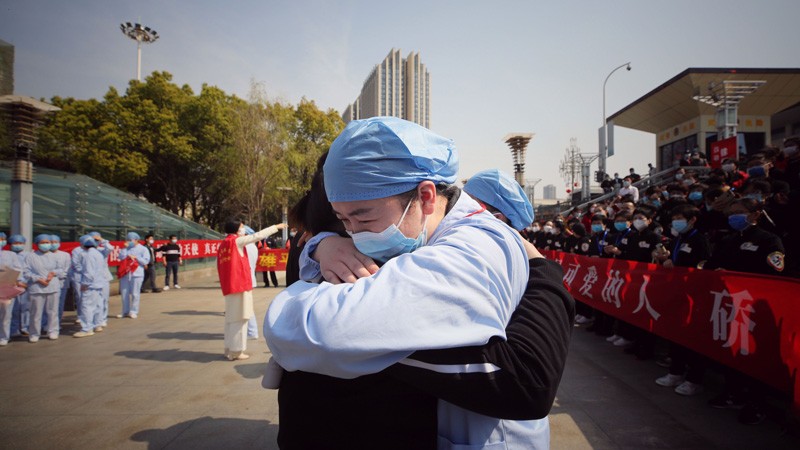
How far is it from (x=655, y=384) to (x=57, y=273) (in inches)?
394

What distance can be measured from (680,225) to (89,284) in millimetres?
10163

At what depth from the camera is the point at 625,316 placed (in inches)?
205

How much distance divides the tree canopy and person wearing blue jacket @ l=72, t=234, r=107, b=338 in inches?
567

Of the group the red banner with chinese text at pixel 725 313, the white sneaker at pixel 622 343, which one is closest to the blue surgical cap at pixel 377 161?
the red banner with chinese text at pixel 725 313

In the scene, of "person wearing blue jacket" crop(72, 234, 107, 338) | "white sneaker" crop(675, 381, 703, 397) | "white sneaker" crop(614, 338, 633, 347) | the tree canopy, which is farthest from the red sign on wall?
the tree canopy

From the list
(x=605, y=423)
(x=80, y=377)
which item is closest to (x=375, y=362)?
(x=605, y=423)

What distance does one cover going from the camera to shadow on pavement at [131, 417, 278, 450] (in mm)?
3420

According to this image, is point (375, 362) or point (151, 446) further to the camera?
point (151, 446)

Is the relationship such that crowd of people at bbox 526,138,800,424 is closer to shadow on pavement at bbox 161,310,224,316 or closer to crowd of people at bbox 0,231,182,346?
shadow on pavement at bbox 161,310,224,316

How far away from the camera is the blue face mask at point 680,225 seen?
5188mm

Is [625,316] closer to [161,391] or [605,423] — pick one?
[605,423]

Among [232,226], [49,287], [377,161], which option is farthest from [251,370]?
[377,161]

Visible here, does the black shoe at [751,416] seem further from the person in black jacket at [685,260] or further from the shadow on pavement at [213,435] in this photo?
the shadow on pavement at [213,435]

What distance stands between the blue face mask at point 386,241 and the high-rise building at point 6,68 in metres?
7.34
